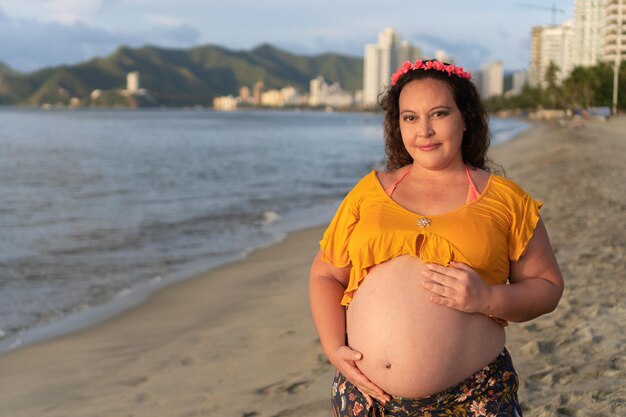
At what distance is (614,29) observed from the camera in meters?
120

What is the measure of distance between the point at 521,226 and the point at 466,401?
574 millimetres

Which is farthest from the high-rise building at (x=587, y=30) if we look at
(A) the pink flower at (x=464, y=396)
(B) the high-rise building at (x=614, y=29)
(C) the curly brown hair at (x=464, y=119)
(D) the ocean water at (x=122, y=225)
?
(A) the pink flower at (x=464, y=396)

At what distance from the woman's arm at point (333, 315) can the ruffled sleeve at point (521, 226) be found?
52 cm

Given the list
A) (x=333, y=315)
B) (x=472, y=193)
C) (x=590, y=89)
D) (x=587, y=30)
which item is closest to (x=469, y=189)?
(x=472, y=193)

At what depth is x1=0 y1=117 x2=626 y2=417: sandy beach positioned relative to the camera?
4.35 m

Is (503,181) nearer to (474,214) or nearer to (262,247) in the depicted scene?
(474,214)

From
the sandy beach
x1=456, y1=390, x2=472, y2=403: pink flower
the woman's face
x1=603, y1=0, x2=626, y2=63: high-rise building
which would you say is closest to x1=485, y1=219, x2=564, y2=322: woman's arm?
x1=456, y1=390, x2=472, y2=403: pink flower

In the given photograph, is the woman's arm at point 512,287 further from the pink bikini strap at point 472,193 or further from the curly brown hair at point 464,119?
the curly brown hair at point 464,119

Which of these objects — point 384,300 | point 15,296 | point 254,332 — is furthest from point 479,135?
point 15,296

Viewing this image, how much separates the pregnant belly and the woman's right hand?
25 mm

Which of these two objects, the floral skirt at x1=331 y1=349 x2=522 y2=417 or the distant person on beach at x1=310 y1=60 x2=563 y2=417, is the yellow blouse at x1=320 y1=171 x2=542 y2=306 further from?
the floral skirt at x1=331 y1=349 x2=522 y2=417

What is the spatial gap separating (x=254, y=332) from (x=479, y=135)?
4141mm

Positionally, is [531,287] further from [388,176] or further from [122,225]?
[122,225]

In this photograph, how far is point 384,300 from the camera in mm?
2236
